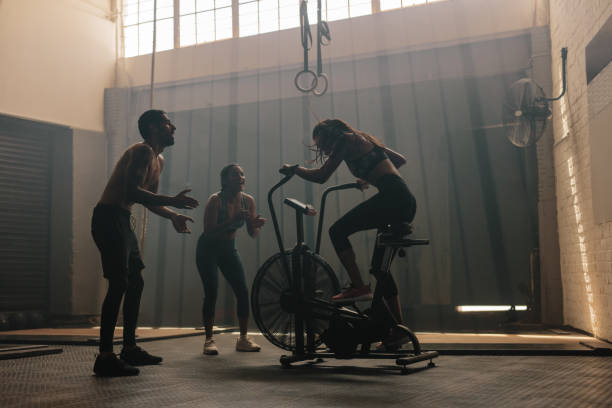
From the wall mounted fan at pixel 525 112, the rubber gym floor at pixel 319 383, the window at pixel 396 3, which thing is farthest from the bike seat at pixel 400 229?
the window at pixel 396 3

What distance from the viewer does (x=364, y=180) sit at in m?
3.12

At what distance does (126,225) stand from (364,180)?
128cm

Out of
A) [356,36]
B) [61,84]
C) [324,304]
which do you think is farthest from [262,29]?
[324,304]

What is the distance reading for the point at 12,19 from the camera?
6.64m

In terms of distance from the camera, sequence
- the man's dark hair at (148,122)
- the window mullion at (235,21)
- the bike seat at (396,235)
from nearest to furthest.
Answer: the bike seat at (396,235) < the man's dark hair at (148,122) < the window mullion at (235,21)

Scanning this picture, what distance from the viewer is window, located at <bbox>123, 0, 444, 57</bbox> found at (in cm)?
700

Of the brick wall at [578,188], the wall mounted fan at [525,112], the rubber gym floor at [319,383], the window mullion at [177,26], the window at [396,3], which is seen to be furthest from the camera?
the window mullion at [177,26]

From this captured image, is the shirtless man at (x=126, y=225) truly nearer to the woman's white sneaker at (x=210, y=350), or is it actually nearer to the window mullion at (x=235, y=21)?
the woman's white sneaker at (x=210, y=350)

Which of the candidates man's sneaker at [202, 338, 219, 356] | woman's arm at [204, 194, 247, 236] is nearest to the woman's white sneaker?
man's sneaker at [202, 338, 219, 356]

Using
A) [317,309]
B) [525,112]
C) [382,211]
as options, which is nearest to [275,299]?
[317,309]

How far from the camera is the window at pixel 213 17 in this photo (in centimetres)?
700

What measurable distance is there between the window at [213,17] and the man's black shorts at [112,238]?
4784 mm

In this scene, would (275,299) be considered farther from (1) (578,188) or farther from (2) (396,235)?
(1) (578,188)

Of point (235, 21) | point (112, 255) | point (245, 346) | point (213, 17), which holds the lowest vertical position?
point (245, 346)
